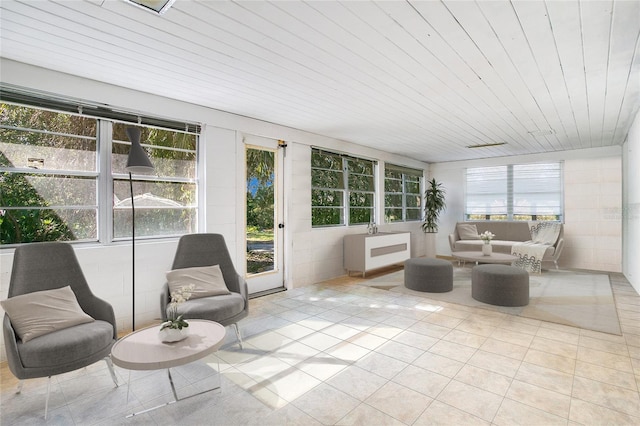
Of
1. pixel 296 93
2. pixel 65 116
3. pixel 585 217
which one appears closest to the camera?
pixel 65 116

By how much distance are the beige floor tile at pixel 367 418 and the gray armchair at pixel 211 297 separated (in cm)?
141

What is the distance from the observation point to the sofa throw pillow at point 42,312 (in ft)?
7.52

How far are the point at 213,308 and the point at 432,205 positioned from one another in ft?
23.3

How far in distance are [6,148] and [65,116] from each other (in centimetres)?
59

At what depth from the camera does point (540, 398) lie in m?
2.24

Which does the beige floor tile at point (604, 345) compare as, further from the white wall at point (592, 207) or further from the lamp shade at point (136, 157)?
the white wall at point (592, 207)

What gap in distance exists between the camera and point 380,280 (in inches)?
235

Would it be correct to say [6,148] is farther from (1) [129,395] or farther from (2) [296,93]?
(2) [296,93]

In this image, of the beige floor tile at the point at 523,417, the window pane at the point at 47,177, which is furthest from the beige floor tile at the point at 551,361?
the window pane at the point at 47,177

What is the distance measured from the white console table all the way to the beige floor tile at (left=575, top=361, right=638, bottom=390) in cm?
361

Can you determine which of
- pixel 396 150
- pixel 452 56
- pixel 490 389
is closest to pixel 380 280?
pixel 396 150

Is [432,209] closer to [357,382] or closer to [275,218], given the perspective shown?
[275,218]

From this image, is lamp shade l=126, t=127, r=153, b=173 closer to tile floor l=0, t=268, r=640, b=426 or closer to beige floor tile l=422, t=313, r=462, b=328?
tile floor l=0, t=268, r=640, b=426

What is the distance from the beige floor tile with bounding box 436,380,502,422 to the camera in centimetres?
209
